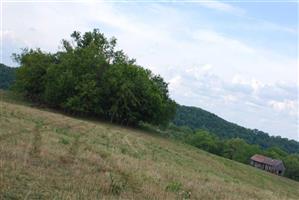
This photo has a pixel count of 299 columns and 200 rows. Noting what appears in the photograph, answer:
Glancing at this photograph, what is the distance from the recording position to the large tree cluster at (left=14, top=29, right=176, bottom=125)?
61594 mm

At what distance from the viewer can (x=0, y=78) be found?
125625 millimetres

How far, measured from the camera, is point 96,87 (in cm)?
6231

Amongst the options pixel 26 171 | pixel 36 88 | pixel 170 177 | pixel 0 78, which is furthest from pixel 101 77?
pixel 0 78

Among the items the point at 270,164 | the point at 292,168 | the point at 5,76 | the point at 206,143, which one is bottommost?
the point at 270,164

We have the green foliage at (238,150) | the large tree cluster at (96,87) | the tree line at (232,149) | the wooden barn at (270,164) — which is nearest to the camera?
the large tree cluster at (96,87)

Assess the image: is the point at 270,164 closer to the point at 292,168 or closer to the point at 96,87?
the point at 292,168

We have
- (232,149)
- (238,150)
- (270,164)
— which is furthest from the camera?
(232,149)

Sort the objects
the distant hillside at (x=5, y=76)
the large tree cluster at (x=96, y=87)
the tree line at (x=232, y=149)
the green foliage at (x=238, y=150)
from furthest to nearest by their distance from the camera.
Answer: the green foliage at (x=238, y=150) → the tree line at (x=232, y=149) → the distant hillside at (x=5, y=76) → the large tree cluster at (x=96, y=87)

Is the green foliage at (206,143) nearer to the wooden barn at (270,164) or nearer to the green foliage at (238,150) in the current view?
the green foliage at (238,150)

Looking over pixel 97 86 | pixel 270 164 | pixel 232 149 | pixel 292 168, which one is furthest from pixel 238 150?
pixel 97 86

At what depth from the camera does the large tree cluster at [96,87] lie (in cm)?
6159

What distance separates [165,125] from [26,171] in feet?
180

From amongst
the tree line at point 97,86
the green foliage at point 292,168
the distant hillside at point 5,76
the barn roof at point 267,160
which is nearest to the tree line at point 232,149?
the green foliage at point 292,168

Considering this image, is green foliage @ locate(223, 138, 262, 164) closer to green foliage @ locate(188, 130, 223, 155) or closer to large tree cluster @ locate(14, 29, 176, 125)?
green foliage @ locate(188, 130, 223, 155)
